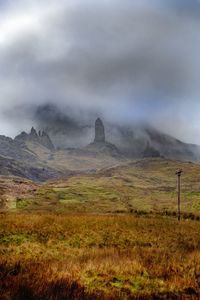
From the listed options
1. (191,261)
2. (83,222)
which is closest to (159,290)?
(191,261)

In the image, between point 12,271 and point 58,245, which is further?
point 58,245

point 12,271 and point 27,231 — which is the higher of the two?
point 12,271

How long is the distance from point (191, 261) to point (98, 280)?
486 centimetres

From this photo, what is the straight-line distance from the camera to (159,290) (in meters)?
8.46

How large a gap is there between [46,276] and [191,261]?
668 cm

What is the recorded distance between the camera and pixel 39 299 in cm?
612

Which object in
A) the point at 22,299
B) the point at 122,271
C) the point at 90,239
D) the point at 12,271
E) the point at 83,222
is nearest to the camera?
the point at 22,299

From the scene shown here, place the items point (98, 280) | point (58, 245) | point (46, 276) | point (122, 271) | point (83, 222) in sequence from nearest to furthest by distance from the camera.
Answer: point (46, 276), point (98, 280), point (122, 271), point (58, 245), point (83, 222)

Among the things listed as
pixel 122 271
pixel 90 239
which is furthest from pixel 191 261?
pixel 90 239

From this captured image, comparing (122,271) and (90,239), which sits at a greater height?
(122,271)

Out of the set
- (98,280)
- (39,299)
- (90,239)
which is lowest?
(90,239)

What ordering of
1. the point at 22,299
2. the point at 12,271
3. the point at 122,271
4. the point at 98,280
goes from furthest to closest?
the point at 122,271 → the point at 98,280 → the point at 12,271 → the point at 22,299

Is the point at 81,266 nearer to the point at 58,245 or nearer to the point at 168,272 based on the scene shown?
the point at 168,272

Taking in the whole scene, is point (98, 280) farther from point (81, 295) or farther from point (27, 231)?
point (27, 231)
